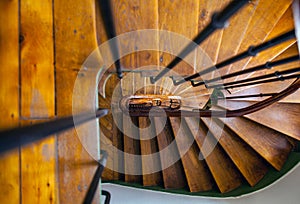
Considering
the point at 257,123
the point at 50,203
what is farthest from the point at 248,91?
the point at 50,203

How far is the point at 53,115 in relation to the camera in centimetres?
81

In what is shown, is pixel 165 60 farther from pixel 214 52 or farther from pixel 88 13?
pixel 88 13

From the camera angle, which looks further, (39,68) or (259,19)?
(259,19)

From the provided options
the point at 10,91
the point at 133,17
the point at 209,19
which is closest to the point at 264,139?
the point at 209,19

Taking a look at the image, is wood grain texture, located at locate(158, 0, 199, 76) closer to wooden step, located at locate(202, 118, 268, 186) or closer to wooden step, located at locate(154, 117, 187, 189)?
wooden step, located at locate(202, 118, 268, 186)

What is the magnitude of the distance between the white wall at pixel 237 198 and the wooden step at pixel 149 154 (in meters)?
0.16

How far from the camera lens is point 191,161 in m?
2.86

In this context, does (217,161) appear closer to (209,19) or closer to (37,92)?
(209,19)

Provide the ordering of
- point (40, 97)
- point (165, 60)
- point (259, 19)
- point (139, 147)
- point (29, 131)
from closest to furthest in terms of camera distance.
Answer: point (29, 131)
point (40, 97)
point (165, 60)
point (259, 19)
point (139, 147)

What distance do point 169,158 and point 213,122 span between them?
70 cm

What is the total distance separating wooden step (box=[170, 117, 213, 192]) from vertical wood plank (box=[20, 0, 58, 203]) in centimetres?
213

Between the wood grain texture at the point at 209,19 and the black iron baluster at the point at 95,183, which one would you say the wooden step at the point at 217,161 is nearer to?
the wood grain texture at the point at 209,19

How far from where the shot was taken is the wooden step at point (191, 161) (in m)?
2.80

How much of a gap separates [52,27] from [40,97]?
0.24m
